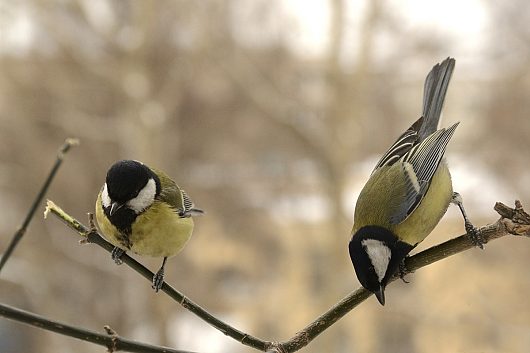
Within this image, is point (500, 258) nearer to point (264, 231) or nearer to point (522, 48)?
point (522, 48)

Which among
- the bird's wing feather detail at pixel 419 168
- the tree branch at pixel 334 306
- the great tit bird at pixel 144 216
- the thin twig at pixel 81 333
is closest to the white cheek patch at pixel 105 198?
the great tit bird at pixel 144 216

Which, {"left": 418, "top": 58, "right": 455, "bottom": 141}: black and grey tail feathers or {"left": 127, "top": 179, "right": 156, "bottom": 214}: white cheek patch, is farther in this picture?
{"left": 418, "top": 58, "right": 455, "bottom": 141}: black and grey tail feathers

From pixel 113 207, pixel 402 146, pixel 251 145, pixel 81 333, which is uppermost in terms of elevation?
pixel 251 145

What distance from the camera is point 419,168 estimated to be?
2.98ft

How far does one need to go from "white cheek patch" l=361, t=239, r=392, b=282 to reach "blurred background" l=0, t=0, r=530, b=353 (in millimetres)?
1447

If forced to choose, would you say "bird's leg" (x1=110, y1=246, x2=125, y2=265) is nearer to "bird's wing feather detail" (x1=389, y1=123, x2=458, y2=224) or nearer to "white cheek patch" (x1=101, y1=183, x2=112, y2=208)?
"white cheek patch" (x1=101, y1=183, x2=112, y2=208)

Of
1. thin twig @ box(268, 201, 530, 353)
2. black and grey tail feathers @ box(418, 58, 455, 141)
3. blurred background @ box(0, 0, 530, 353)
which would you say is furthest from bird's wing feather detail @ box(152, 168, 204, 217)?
blurred background @ box(0, 0, 530, 353)

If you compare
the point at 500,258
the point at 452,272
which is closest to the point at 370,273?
the point at 452,272

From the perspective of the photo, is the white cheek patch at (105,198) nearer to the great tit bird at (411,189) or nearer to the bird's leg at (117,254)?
the bird's leg at (117,254)

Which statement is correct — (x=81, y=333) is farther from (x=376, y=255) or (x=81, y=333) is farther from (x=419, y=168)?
(x=419, y=168)

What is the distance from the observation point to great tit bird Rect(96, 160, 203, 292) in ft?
2.17

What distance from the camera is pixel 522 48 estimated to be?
7.68ft

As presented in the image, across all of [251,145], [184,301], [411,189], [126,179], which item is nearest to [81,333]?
[184,301]

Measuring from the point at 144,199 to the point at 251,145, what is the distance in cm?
227
